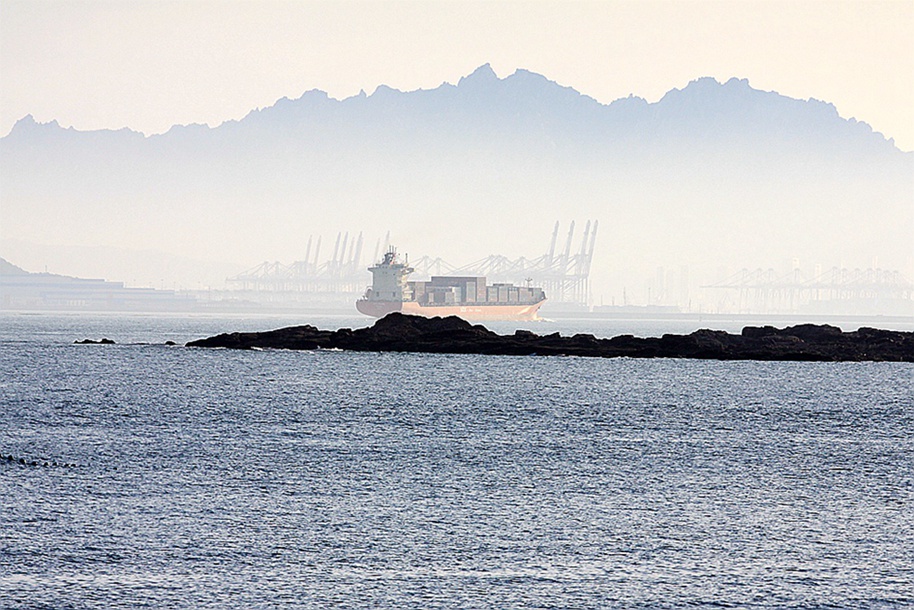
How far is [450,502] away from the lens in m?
26.3

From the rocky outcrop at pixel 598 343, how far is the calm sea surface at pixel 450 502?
42852 millimetres

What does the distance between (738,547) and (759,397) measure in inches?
1687

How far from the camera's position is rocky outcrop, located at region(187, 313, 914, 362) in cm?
10144

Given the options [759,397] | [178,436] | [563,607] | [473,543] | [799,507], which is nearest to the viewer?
[563,607]

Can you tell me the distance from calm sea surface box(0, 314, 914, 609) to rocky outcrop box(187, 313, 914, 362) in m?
42.9

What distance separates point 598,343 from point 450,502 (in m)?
82.4

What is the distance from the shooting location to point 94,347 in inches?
4323

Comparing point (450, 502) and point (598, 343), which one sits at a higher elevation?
point (598, 343)

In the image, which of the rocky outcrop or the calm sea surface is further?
the rocky outcrop

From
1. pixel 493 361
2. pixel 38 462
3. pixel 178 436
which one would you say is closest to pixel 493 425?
pixel 178 436

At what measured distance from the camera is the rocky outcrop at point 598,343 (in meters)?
101

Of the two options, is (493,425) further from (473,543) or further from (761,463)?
(473,543)

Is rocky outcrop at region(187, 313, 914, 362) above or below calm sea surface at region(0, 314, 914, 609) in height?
above

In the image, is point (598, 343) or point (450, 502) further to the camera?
point (598, 343)
